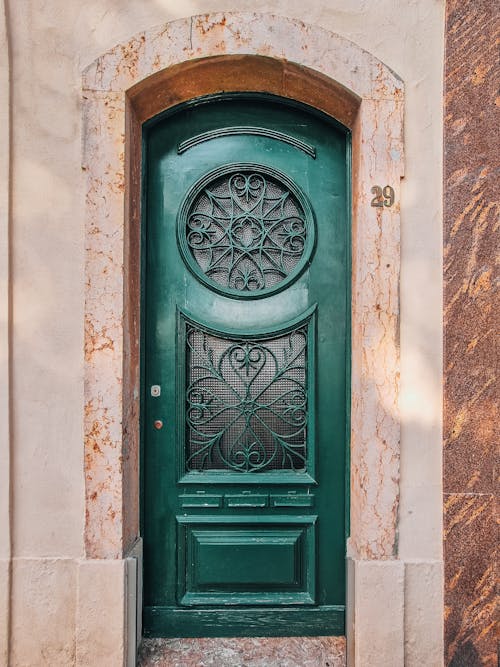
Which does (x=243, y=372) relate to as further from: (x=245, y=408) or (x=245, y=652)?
(x=245, y=652)

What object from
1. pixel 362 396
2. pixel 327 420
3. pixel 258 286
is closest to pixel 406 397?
pixel 362 396

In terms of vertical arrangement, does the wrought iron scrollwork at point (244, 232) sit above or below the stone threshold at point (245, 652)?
above

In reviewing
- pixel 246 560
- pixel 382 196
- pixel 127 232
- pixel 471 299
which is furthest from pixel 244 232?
A: pixel 246 560

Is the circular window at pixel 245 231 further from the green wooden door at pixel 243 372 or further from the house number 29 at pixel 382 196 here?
the house number 29 at pixel 382 196

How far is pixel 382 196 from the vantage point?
8.49ft

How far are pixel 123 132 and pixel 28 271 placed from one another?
871 millimetres

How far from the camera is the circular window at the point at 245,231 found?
9.29ft

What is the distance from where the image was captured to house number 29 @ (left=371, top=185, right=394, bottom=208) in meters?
2.59

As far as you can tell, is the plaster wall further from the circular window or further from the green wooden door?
the circular window

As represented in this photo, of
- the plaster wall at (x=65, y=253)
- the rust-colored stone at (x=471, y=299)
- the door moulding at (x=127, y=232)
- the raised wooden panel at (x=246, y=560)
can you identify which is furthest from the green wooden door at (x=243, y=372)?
the rust-colored stone at (x=471, y=299)

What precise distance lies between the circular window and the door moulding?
1.24ft

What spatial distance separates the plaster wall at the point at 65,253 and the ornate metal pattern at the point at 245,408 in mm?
599

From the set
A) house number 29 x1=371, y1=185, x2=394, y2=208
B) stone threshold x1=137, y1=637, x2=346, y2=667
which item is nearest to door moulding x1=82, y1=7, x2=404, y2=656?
house number 29 x1=371, y1=185, x2=394, y2=208

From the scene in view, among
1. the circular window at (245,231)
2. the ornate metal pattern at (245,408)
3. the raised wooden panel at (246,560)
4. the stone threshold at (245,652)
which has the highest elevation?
the circular window at (245,231)
